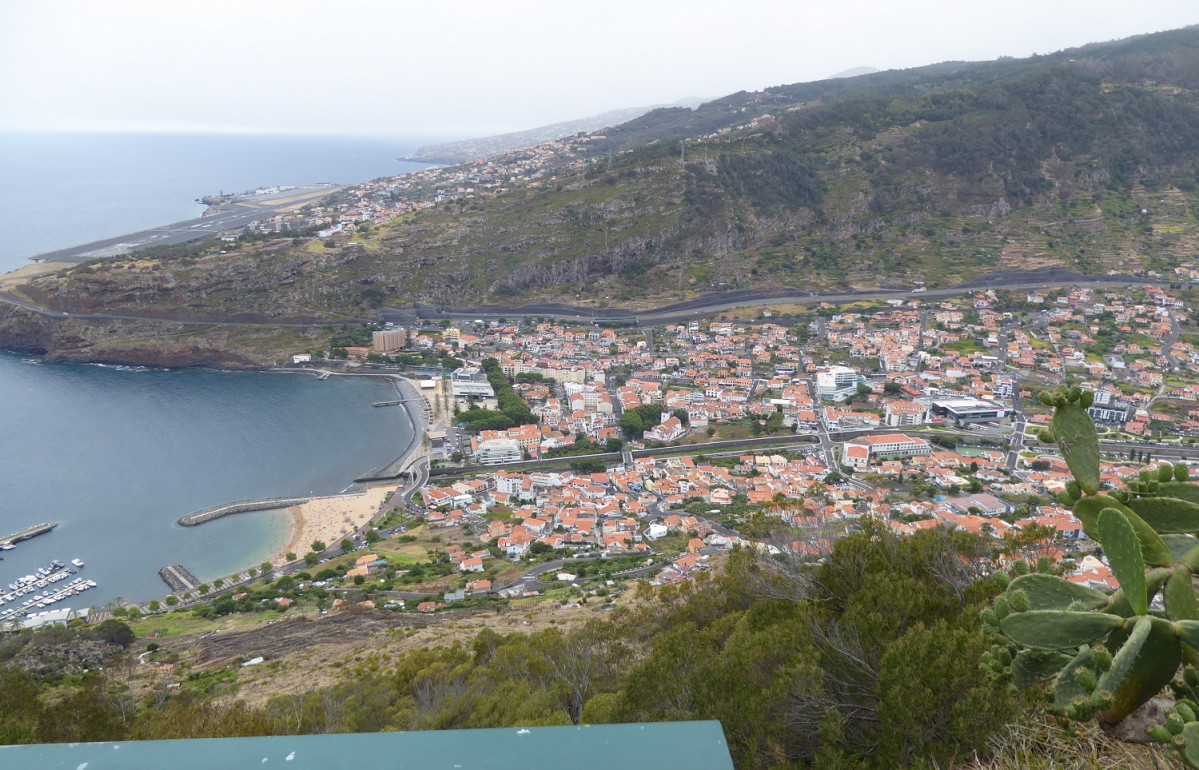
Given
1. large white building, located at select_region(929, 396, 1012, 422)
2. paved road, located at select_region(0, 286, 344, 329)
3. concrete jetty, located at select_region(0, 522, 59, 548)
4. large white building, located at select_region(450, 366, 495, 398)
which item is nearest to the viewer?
concrete jetty, located at select_region(0, 522, 59, 548)

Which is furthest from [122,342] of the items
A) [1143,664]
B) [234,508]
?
[1143,664]

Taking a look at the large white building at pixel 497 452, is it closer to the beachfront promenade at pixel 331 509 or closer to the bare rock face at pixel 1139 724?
the beachfront promenade at pixel 331 509

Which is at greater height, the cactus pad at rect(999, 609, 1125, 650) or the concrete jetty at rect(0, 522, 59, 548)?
the cactus pad at rect(999, 609, 1125, 650)

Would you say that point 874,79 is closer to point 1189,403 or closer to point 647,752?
point 1189,403

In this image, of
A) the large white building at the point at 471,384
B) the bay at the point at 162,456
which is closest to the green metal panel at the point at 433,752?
the bay at the point at 162,456

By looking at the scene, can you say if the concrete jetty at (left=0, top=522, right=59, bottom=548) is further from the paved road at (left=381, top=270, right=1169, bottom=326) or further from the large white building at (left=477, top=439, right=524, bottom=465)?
the paved road at (left=381, top=270, right=1169, bottom=326)

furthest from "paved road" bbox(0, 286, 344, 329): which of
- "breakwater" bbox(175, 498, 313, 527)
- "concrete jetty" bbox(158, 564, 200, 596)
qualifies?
"concrete jetty" bbox(158, 564, 200, 596)
